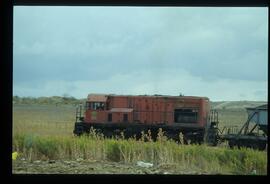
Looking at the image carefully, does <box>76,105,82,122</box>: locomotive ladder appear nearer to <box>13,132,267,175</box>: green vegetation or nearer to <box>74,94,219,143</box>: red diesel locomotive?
<box>74,94,219,143</box>: red diesel locomotive

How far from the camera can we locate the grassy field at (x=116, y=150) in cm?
388

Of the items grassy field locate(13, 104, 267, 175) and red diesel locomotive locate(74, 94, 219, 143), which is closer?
grassy field locate(13, 104, 267, 175)

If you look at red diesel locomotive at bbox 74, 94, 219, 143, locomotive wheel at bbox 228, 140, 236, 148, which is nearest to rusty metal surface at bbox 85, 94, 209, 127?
red diesel locomotive at bbox 74, 94, 219, 143

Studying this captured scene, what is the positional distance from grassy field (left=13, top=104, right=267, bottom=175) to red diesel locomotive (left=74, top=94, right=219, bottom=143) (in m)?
0.10

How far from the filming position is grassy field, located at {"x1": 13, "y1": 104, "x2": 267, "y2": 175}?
388 cm

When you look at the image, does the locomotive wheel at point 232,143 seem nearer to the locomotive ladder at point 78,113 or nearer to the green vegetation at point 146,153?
the green vegetation at point 146,153

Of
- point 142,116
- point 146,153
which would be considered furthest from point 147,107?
point 146,153

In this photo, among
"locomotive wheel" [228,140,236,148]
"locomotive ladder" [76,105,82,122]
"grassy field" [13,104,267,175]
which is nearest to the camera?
"grassy field" [13,104,267,175]

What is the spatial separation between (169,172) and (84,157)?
683 mm

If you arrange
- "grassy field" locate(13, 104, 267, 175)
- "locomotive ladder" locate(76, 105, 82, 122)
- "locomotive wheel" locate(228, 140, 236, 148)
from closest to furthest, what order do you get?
"grassy field" locate(13, 104, 267, 175) → "locomotive wheel" locate(228, 140, 236, 148) → "locomotive ladder" locate(76, 105, 82, 122)
